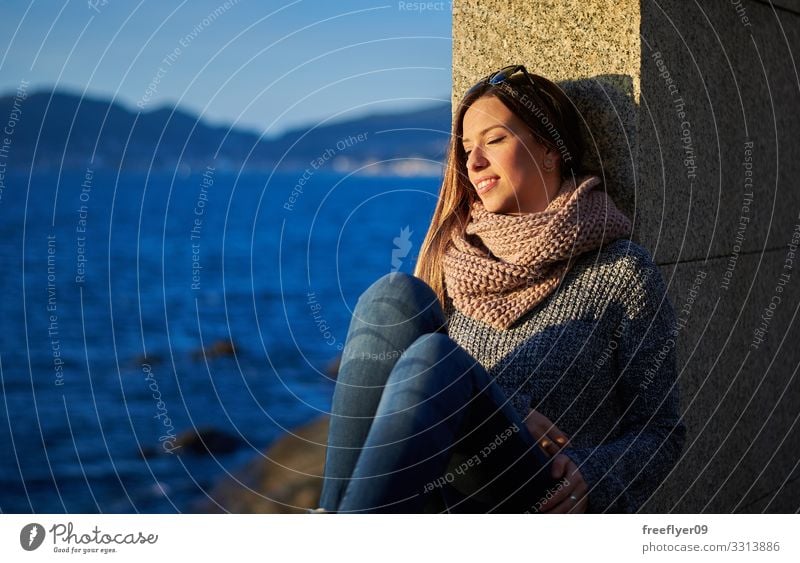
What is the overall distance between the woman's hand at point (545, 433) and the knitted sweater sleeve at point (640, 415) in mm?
26

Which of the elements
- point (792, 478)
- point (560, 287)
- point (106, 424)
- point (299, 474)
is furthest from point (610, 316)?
point (106, 424)

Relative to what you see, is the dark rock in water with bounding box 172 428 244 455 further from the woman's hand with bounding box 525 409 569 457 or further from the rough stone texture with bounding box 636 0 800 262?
the woman's hand with bounding box 525 409 569 457

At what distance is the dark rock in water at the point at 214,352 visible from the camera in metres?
16.7

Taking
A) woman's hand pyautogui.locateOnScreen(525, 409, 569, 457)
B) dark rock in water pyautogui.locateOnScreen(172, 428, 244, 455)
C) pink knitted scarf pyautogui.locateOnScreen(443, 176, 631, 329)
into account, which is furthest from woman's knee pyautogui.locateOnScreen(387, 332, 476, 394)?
dark rock in water pyautogui.locateOnScreen(172, 428, 244, 455)

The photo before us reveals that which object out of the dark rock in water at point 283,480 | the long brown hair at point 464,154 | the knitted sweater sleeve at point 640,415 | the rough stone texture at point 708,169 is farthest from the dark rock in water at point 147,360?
the knitted sweater sleeve at point 640,415

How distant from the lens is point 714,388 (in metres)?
2.49

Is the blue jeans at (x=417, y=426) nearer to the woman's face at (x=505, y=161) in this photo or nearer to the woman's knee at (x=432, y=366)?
the woman's knee at (x=432, y=366)

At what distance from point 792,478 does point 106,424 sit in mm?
12004

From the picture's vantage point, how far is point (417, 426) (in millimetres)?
1494

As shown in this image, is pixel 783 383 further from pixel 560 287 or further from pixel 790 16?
pixel 560 287

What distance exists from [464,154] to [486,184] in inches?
4.8

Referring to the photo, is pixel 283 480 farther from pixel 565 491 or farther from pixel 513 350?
pixel 565 491

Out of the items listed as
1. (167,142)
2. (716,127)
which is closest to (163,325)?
(167,142)

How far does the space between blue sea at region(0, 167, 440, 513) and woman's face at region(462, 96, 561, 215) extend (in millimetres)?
135
